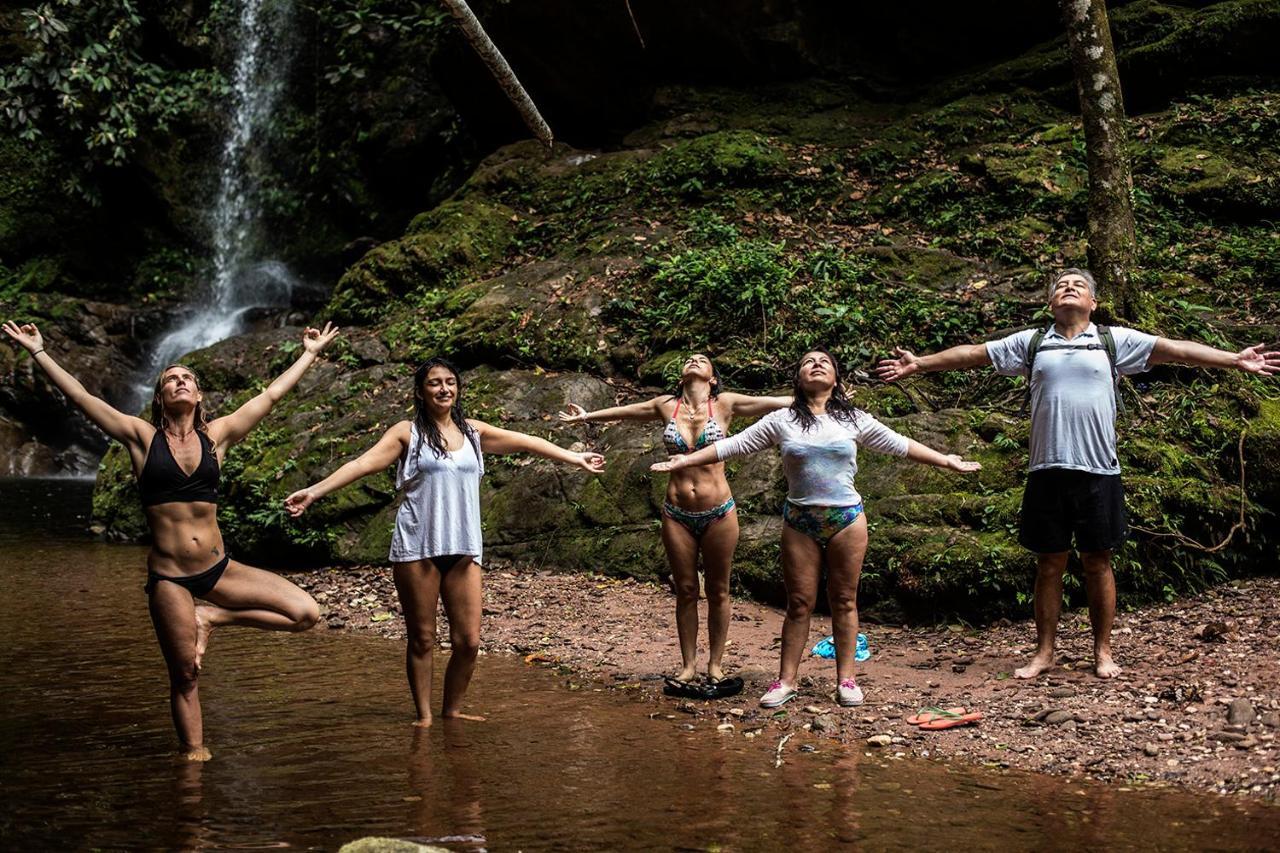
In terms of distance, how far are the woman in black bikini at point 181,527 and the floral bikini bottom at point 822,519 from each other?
2972 mm

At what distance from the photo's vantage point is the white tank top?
6.11 meters

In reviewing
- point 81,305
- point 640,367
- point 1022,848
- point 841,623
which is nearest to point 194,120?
point 81,305

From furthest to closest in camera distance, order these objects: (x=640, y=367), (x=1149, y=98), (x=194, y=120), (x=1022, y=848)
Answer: (x=194, y=120)
(x=1149, y=98)
(x=640, y=367)
(x=1022, y=848)

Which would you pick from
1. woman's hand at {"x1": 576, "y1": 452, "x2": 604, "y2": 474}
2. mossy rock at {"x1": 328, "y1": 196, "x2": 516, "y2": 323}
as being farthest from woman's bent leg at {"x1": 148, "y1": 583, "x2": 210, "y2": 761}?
mossy rock at {"x1": 328, "y1": 196, "x2": 516, "y2": 323}

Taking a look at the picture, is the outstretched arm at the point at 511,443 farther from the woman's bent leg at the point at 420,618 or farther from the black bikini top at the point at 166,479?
the black bikini top at the point at 166,479

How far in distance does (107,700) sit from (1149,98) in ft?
46.7

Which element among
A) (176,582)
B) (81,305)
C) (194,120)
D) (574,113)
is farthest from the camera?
(194,120)

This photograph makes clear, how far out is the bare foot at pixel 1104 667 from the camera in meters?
6.70

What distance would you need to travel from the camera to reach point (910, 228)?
1402 centimetres

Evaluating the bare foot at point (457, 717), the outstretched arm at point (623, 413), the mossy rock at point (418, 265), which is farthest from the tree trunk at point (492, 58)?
the bare foot at point (457, 717)

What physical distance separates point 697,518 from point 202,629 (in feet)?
9.35

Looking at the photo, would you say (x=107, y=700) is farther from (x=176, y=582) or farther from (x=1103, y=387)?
(x=1103, y=387)

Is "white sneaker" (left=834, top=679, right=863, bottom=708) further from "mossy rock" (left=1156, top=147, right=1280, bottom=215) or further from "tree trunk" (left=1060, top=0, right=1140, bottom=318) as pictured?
"mossy rock" (left=1156, top=147, right=1280, bottom=215)

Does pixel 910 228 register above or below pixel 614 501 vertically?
above
